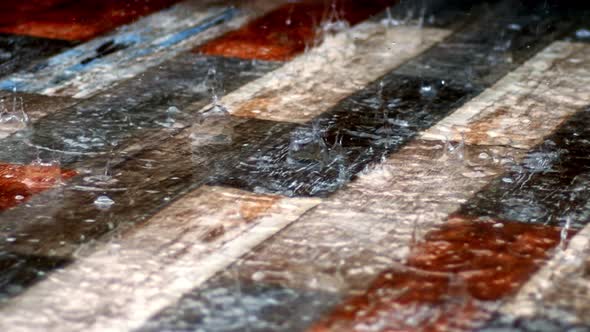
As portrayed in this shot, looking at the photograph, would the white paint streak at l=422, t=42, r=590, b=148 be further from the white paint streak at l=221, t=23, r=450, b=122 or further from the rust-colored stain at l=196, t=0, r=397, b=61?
the rust-colored stain at l=196, t=0, r=397, b=61

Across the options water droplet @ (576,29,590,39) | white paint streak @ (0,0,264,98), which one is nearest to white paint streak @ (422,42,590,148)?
water droplet @ (576,29,590,39)

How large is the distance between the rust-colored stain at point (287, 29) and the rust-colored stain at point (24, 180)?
969 mm

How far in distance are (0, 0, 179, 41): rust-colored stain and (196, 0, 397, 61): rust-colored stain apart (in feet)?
1.33

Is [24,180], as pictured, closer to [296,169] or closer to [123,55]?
[296,169]

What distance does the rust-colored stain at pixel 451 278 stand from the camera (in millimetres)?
1673

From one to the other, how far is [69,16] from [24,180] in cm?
149

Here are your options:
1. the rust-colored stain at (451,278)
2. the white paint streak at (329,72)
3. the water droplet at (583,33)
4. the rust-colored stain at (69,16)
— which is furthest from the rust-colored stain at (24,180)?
the water droplet at (583,33)

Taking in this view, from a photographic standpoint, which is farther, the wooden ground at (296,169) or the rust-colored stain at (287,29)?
the rust-colored stain at (287,29)

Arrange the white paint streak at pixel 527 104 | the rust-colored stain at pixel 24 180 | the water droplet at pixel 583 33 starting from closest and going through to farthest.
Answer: the rust-colored stain at pixel 24 180 → the white paint streak at pixel 527 104 → the water droplet at pixel 583 33

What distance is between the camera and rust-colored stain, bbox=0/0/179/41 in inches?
137

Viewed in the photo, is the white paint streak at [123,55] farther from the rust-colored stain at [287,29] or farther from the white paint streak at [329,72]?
the white paint streak at [329,72]

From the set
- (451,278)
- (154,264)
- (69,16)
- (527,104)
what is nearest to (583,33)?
(527,104)

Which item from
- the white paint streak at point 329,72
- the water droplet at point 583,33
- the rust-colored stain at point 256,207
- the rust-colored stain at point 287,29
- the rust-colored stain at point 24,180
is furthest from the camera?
the water droplet at point 583,33

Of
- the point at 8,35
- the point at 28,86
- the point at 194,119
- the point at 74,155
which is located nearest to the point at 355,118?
the point at 194,119
